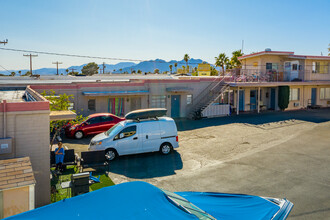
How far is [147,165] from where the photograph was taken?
1262cm

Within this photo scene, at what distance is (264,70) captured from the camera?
28.2 meters

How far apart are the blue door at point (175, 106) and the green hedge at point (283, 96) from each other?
37.1 feet

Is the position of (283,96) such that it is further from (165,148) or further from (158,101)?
(165,148)

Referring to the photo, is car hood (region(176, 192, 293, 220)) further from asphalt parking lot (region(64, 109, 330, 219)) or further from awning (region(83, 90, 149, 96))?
awning (region(83, 90, 149, 96))

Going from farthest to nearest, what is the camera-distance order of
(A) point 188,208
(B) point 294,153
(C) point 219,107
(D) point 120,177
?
(C) point 219,107 → (B) point 294,153 → (D) point 120,177 → (A) point 188,208

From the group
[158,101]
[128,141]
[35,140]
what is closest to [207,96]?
[158,101]

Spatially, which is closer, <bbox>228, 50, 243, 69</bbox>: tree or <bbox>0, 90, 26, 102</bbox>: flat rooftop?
<bbox>0, 90, 26, 102</bbox>: flat rooftop

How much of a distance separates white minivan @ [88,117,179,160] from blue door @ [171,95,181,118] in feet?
37.6

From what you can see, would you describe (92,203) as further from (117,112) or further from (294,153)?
(117,112)

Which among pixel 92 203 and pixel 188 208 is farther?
pixel 188 208

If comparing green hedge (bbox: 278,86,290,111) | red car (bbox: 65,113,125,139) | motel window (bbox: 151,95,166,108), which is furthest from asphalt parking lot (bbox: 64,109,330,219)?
green hedge (bbox: 278,86,290,111)

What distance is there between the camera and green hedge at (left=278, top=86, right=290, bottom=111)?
28203mm

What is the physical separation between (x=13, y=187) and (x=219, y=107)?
70.7ft

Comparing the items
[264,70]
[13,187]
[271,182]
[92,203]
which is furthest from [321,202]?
[264,70]
